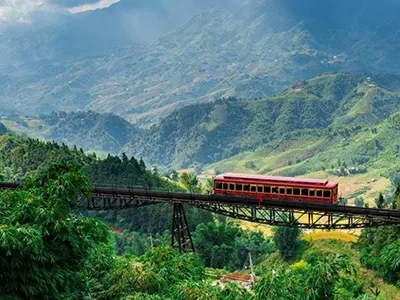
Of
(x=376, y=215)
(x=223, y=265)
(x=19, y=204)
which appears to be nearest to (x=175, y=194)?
(x=376, y=215)

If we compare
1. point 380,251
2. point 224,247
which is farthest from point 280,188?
point 224,247

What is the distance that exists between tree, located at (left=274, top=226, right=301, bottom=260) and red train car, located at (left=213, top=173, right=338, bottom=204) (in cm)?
2297

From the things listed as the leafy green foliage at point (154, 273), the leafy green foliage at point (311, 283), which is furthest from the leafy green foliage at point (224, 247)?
the leafy green foliage at point (311, 283)

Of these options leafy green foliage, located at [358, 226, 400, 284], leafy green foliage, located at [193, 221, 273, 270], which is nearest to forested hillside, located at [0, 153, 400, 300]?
leafy green foliage, located at [358, 226, 400, 284]

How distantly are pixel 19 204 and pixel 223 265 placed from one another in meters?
64.9

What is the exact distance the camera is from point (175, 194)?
52.8 meters

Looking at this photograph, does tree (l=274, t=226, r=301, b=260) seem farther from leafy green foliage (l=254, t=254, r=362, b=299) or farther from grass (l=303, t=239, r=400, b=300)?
leafy green foliage (l=254, t=254, r=362, b=299)

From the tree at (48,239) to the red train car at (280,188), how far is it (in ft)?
99.6

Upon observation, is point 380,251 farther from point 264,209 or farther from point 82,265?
point 82,265

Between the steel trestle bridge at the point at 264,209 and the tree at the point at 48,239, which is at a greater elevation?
the tree at the point at 48,239

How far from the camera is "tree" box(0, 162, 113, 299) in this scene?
15.6 metres

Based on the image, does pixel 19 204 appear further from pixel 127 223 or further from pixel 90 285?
pixel 127 223

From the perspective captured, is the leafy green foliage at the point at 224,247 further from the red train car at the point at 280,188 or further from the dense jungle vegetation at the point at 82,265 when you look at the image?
the dense jungle vegetation at the point at 82,265

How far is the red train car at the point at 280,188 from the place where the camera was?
48.1 m
